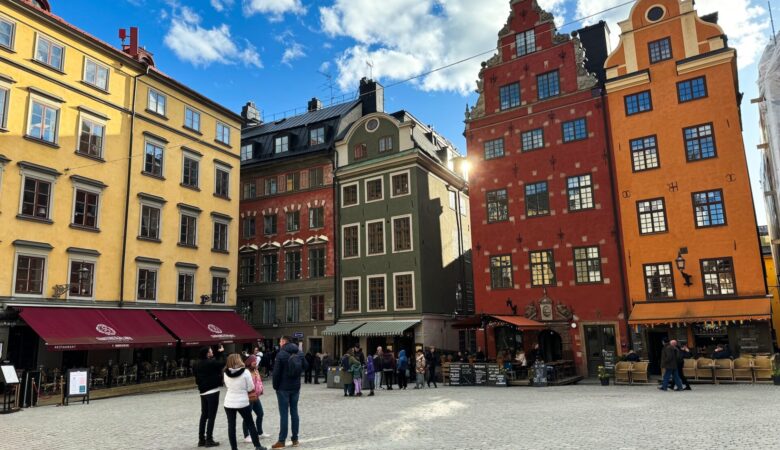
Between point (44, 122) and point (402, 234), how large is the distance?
18.5 meters

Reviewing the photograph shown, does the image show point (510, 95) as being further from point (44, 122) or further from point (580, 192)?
point (44, 122)

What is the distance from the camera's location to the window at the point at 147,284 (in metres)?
28.6

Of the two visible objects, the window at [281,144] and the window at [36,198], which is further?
the window at [281,144]

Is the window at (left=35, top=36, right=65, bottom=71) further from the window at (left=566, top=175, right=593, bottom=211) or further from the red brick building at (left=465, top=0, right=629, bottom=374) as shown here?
the window at (left=566, top=175, right=593, bottom=211)

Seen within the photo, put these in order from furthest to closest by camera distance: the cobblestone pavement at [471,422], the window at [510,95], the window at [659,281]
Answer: the window at [510,95]
the window at [659,281]
the cobblestone pavement at [471,422]

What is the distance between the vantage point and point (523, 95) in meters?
30.2

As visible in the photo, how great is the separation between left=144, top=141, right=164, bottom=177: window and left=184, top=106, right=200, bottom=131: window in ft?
8.70

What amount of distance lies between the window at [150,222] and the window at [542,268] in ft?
63.3

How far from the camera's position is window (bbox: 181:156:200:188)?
31.8 m

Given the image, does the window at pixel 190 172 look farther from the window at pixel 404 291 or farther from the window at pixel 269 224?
the window at pixel 404 291

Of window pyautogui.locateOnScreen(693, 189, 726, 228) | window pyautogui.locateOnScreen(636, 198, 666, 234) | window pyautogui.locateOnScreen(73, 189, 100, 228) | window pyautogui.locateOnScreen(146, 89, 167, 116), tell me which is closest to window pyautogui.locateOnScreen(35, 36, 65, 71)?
window pyautogui.locateOnScreen(146, 89, 167, 116)

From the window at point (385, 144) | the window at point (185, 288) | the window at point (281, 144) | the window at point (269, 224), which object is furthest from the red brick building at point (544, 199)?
the window at point (185, 288)

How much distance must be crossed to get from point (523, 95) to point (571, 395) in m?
17.1

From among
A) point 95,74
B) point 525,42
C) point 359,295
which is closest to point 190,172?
point 95,74
